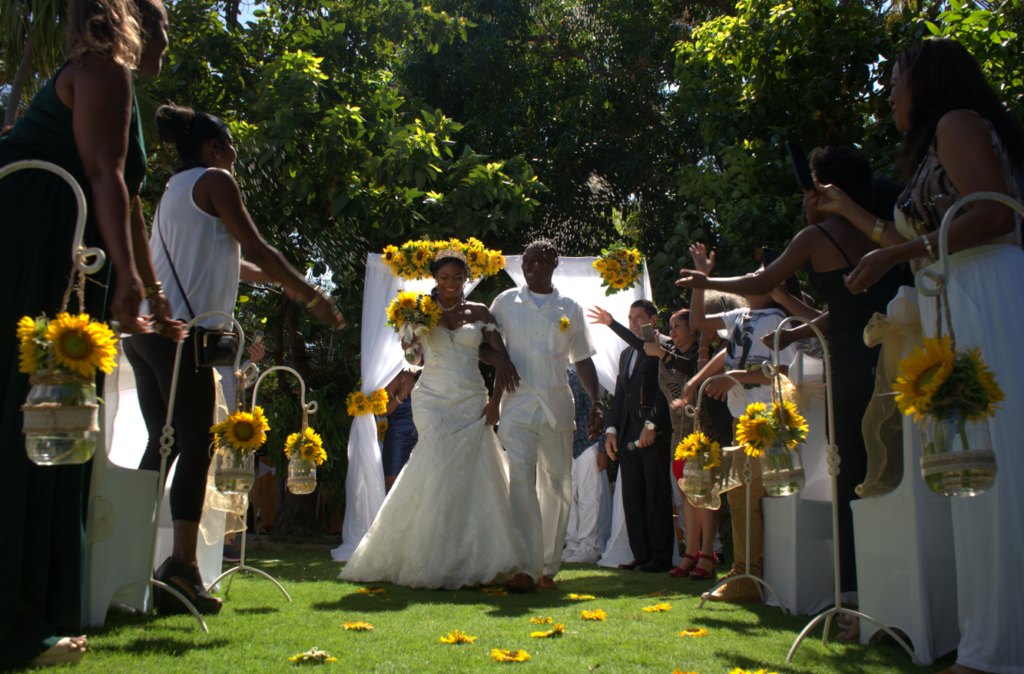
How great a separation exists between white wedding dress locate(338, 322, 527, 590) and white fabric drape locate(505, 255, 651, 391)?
335 cm

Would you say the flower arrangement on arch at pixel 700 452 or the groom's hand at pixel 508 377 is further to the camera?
the groom's hand at pixel 508 377

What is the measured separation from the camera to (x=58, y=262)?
2322 mm

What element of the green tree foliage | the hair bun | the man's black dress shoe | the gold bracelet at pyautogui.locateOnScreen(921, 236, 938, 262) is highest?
the green tree foliage

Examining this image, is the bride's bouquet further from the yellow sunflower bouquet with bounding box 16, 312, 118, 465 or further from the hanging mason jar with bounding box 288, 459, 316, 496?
the yellow sunflower bouquet with bounding box 16, 312, 118, 465

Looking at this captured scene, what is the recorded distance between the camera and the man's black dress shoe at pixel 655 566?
623 centimetres

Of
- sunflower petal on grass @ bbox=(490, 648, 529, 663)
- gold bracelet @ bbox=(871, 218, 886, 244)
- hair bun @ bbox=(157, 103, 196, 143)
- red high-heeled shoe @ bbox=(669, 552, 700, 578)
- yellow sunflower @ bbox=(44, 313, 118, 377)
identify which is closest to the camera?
yellow sunflower @ bbox=(44, 313, 118, 377)

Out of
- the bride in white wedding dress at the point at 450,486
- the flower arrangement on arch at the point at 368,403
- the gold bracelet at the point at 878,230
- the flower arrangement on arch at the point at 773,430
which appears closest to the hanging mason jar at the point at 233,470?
the bride in white wedding dress at the point at 450,486

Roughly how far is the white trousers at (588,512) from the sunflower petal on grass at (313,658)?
551 cm

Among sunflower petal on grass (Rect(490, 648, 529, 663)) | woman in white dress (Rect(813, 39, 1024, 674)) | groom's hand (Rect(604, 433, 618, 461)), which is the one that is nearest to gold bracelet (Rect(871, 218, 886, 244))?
woman in white dress (Rect(813, 39, 1024, 674))

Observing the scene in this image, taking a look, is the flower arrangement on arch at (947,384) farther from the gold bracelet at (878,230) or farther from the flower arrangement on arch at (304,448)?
the flower arrangement on arch at (304,448)

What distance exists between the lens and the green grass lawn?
243 cm

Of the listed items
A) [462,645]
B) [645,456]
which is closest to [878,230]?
[462,645]

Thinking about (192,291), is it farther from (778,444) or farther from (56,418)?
(778,444)

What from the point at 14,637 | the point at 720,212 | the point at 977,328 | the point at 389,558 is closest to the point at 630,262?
the point at 720,212
